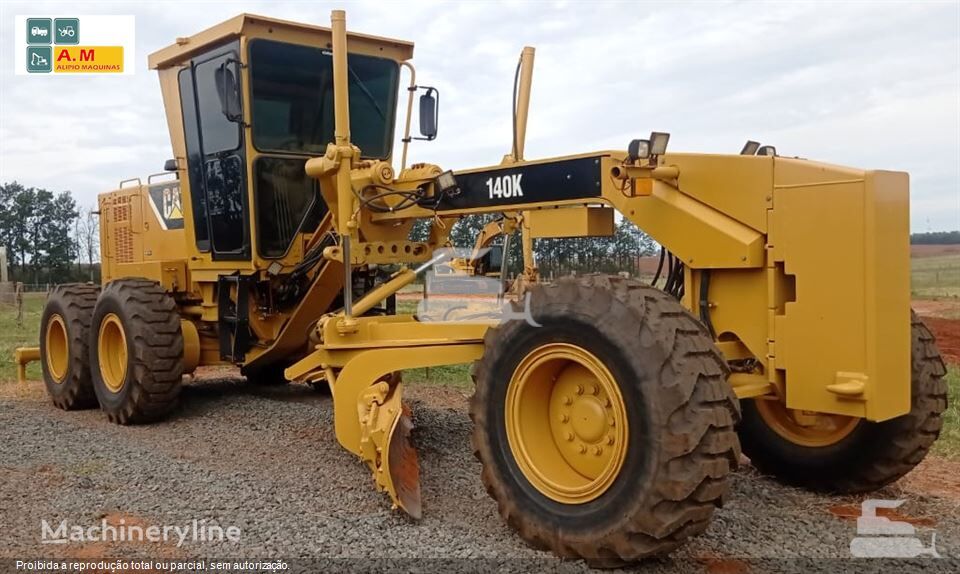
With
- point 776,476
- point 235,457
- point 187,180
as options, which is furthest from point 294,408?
point 776,476

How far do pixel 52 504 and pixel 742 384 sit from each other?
388cm

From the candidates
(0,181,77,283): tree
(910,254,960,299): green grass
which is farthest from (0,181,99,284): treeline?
(910,254,960,299): green grass

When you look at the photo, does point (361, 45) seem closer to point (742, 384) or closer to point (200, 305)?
point (200, 305)

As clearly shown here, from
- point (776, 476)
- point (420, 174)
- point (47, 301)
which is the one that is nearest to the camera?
point (776, 476)

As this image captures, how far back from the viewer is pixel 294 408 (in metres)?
7.82

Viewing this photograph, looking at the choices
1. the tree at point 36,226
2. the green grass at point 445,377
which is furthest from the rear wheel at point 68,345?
the tree at point 36,226

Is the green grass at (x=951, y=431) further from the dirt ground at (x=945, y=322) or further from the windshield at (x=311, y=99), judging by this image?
the windshield at (x=311, y=99)

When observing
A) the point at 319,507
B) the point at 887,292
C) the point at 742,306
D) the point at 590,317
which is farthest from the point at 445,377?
the point at 887,292

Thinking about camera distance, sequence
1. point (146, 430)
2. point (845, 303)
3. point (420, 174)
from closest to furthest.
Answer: point (845, 303) < point (420, 174) < point (146, 430)

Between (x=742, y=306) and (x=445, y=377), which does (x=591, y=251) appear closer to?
(x=742, y=306)

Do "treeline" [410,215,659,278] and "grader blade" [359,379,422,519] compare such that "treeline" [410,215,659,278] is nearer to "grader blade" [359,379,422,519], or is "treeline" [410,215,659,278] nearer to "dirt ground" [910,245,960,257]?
"grader blade" [359,379,422,519]

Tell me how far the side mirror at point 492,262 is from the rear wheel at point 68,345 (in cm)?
409

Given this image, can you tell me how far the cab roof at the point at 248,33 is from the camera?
6895mm

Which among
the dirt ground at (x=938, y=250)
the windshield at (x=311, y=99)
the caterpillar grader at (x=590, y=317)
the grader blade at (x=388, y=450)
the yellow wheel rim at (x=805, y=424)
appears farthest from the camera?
the dirt ground at (x=938, y=250)
